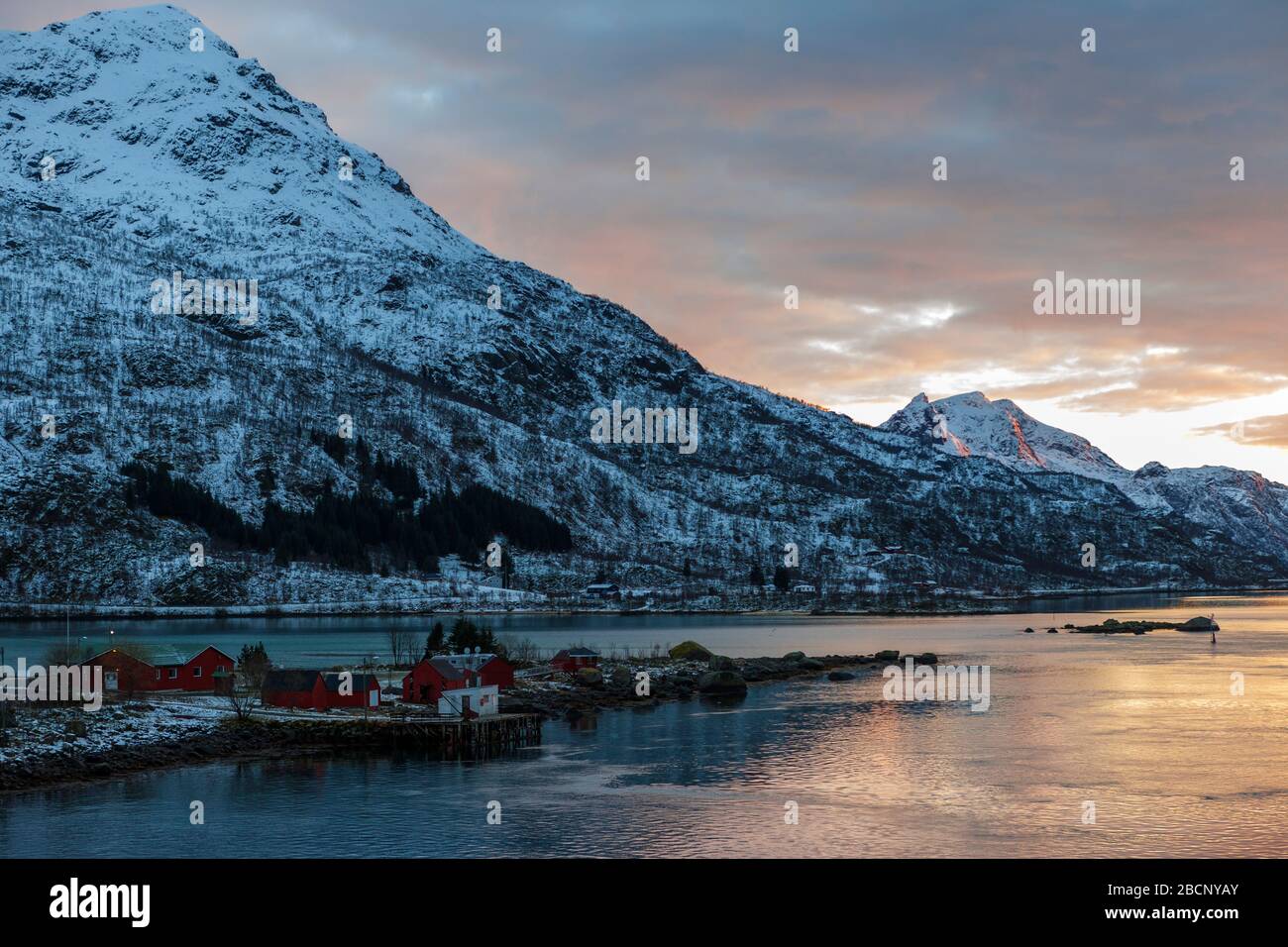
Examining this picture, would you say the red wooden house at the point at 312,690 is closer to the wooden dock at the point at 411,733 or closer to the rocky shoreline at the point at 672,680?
the wooden dock at the point at 411,733

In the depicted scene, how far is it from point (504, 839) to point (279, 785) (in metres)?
18.6

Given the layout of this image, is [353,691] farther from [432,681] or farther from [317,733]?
[317,733]

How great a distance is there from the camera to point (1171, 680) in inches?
4911

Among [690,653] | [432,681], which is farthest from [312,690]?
[690,653]

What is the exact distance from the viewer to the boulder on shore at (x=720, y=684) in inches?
4683

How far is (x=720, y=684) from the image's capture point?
119 metres

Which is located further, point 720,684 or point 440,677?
point 720,684

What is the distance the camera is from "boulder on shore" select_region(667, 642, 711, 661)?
144 meters

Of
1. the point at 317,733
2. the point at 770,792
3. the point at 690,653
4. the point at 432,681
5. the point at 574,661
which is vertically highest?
the point at 432,681

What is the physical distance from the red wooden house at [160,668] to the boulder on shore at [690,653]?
58.8m

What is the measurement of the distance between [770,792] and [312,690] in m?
39.2

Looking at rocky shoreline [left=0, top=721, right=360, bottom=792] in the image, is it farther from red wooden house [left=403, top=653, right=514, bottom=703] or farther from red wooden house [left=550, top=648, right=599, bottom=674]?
red wooden house [left=550, top=648, right=599, bottom=674]
